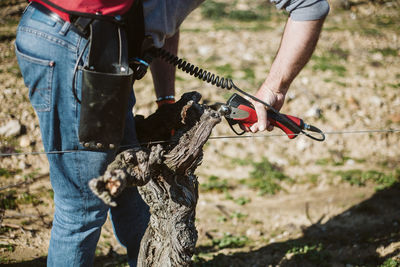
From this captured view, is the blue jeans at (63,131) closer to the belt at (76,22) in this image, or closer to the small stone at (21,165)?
the belt at (76,22)

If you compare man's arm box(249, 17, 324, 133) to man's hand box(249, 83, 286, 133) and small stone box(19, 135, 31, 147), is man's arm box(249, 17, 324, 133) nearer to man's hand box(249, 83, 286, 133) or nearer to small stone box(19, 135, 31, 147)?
man's hand box(249, 83, 286, 133)

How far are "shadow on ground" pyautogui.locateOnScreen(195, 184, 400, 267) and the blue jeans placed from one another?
1.22 meters

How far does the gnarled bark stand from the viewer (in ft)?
6.23

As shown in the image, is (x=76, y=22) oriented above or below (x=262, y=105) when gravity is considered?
above

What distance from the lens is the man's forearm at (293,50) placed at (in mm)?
1904

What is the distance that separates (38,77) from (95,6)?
420 mm

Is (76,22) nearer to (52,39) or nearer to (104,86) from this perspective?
(52,39)

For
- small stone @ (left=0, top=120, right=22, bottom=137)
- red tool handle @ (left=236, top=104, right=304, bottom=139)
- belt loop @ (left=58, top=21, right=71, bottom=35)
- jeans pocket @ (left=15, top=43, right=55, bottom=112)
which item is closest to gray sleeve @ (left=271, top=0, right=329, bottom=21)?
red tool handle @ (left=236, top=104, right=304, bottom=139)

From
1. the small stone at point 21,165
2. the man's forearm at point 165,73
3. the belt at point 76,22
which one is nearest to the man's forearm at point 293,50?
the man's forearm at point 165,73

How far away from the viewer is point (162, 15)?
184cm

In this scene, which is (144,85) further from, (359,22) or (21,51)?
(359,22)

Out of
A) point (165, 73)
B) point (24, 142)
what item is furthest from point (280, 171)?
point (24, 142)

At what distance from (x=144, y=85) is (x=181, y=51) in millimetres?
1572

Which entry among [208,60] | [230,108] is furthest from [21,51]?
[208,60]
